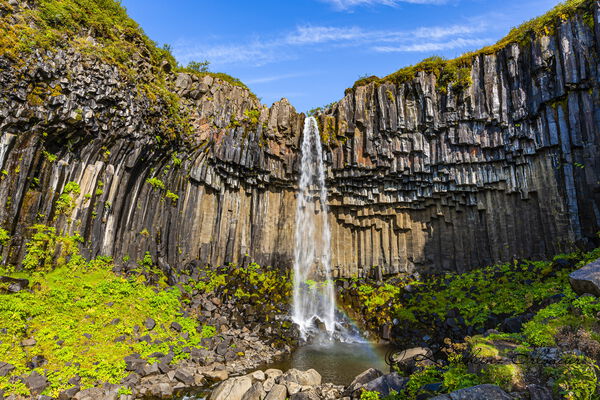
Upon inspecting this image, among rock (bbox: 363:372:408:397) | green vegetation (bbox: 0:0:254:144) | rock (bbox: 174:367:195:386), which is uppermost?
green vegetation (bbox: 0:0:254:144)

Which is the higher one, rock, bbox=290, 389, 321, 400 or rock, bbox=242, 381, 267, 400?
rock, bbox=290, 389, 321, 400

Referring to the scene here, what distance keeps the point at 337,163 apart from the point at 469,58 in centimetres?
1139

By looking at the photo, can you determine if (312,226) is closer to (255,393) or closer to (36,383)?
(255,393)

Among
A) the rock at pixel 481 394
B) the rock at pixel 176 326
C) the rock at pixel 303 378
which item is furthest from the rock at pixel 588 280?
the rock at pixel 176 326

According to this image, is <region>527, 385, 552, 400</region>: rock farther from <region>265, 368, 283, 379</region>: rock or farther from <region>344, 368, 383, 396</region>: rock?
<region>265, 368, 283, 379</region>: rock

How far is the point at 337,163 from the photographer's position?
24297mm

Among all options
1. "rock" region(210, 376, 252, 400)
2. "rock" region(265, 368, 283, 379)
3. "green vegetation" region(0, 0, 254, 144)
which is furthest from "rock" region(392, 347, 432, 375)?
"green vegetation" region(0, 0, 254, 144)

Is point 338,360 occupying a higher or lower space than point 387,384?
lower

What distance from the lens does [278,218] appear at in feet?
82.3

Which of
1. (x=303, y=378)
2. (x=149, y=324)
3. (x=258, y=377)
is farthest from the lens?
(x=149, y=324)

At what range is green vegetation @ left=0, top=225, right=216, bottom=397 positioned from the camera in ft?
37.3

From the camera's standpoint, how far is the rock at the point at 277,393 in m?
10.9

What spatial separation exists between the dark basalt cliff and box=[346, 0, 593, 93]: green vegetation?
447 mm

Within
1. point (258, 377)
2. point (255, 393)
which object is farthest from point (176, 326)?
point (255, 393)
